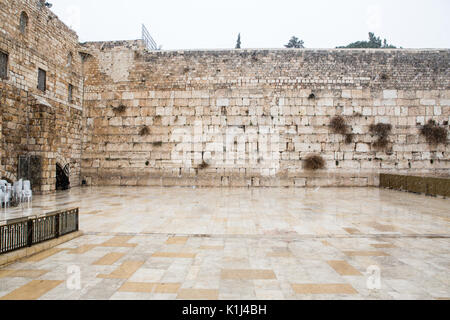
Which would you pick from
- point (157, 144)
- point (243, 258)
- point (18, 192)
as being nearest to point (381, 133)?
point (157, 144)

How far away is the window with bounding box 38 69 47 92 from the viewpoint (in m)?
10.8

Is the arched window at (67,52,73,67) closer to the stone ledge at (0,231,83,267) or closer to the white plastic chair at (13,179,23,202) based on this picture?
the white plastic chair at (13,179,23,202)

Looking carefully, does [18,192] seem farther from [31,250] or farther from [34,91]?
[31,250]

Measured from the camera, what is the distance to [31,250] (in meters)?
3.86

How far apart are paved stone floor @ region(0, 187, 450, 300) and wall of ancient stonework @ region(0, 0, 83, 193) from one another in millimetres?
3572

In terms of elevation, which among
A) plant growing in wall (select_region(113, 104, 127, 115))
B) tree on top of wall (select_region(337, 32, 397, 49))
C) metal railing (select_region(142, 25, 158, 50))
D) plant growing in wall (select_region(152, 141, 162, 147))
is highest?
tree on top of wall (select_region(337, 32, 397, 49))

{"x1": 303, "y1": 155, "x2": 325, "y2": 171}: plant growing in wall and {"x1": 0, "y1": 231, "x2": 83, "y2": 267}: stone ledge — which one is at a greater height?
{"x1": 303, "y1": 155, "x2": 325, "y2": 171}: plant growing in wall

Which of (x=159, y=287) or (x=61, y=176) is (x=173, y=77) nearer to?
(x=61, y=176)

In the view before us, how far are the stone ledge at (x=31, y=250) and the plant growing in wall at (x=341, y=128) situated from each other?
11.9m

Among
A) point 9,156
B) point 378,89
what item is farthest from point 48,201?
point 378,89

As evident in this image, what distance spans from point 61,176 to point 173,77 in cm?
690

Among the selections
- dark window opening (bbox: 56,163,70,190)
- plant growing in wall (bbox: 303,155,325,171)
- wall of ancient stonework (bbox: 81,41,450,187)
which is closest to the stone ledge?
wall of ancient stonework (bbox: 81,41,450,187)

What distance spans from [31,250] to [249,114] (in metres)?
10.8

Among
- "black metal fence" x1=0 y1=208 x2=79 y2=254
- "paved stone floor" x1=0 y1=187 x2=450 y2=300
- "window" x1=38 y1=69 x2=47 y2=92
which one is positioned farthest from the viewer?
"window" x1=38 y1=69 x2=47 y2=92
